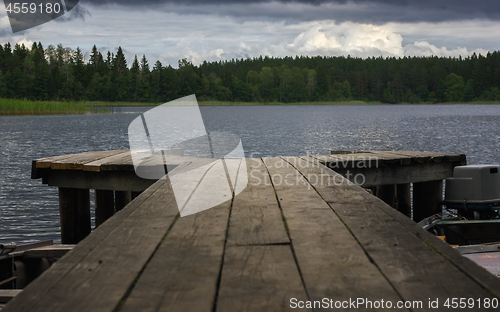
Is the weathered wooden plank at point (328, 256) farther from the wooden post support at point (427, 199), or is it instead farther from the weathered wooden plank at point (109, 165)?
the wooden post support at point (427, 199)

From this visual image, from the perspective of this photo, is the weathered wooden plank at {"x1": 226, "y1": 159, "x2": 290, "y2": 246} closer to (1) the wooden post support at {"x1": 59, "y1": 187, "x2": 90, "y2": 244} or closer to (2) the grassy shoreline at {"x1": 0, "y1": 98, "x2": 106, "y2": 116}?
(1) the wooden post support at {"x1": 59, "y1": 187, "x2": 90, "y2": 244}

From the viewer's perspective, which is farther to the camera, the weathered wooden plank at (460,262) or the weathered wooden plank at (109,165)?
the weathered wooden plank at (109,165)

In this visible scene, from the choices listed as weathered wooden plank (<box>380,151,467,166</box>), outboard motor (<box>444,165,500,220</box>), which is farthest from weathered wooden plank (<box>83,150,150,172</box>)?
outboard motor (<box>444,165,500,220</box>)

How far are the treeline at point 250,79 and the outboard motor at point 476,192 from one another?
92496 millimetres

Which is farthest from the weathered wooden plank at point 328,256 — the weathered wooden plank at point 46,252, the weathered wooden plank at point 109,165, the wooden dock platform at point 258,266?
the weathered wooden plank at point 109,165

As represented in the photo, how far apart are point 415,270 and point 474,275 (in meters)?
0.20

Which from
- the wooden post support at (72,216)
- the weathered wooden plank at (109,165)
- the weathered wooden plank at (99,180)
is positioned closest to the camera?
the weathered wooden plank at (109,165)

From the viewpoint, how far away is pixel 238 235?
216cm

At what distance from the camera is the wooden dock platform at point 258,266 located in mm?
1364

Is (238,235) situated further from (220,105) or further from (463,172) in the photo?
(220,105)

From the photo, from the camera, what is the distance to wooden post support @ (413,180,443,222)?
6.46 m

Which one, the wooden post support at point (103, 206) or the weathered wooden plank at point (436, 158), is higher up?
the weathered wooden plank at point (436, 158)

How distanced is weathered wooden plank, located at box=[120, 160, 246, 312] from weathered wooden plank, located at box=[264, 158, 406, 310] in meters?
0.35

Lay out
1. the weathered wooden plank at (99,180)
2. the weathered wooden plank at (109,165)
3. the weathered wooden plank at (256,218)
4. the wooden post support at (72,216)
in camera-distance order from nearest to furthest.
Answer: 1. the weathered wooden plank at (256,218)
2. the weathered wooden plank at (109,165)
3. the weathered wooden plank at (99,180)
4. the wooden post support at (72,216)
